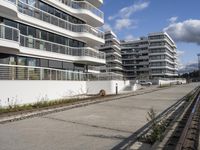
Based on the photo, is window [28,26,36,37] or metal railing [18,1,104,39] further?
window [28,26,36,37]

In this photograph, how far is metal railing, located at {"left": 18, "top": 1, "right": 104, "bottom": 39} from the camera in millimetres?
27203

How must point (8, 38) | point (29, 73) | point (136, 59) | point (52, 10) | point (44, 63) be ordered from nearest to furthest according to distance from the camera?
1. point (8, 38)
2. point (29, 73)
3. point (44, 63)
4. point (52, 10)
5. point (136, 59)

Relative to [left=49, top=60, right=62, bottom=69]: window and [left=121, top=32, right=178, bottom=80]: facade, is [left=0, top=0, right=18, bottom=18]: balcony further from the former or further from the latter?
[left=121, top=32, right=178, bottom=80]: facade

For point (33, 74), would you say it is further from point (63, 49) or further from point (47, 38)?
point (63, 49)

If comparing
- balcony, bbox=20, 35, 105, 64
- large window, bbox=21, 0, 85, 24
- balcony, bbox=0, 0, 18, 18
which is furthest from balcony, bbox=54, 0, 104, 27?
balcony, bbox=0, 0, 18, 18

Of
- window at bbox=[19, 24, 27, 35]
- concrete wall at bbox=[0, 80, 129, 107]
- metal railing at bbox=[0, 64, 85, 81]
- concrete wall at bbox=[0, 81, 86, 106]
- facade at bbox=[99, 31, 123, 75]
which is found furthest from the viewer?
facade at bbox=[99, 31, 123, 75]

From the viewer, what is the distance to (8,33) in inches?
888

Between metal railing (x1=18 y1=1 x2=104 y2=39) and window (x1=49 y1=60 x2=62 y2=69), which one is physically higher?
metal railing (x1=18 y1=1 x2=104 y2=39)

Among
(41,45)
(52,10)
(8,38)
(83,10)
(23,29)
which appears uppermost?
(83,10)

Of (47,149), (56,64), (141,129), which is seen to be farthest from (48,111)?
(56,64)

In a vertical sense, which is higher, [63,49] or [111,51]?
[111,51]

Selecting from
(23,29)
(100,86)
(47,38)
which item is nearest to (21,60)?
(23,29)

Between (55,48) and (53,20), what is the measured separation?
10.2 feet

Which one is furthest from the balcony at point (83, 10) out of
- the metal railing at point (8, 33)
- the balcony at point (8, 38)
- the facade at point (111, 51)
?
the facade at point (111, 51)
